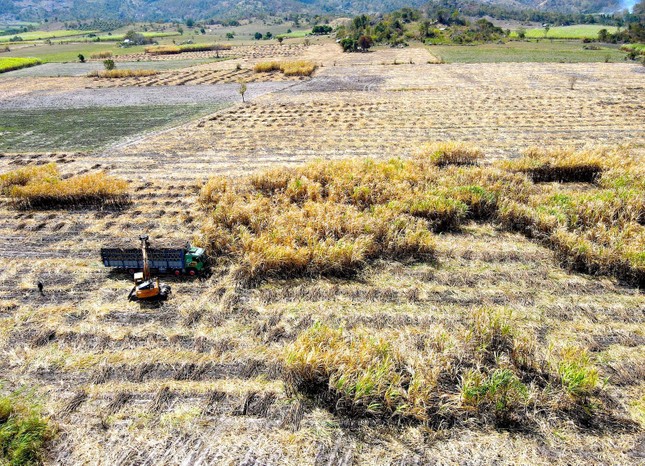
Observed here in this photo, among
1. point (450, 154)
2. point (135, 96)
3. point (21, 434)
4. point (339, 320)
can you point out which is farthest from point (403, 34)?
point (21, 434)

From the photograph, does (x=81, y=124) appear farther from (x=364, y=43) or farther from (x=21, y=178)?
(x=364, y=43)

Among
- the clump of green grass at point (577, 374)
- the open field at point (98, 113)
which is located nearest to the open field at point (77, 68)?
the open field at point (98, 113)

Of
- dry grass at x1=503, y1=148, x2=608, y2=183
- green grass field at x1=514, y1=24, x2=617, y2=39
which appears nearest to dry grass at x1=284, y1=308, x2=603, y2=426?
dry grass at x1=503, y1=148, x2=608, y2=183

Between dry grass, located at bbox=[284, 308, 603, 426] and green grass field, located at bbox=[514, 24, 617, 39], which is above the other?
green grass field, located at bbox=[514, 24, 617, 39]

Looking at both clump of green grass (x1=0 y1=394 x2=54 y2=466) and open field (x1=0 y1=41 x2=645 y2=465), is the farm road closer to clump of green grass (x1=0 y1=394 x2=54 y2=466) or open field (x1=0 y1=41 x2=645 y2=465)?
open field (x1=0 y1=41 x2=645 y2=465)

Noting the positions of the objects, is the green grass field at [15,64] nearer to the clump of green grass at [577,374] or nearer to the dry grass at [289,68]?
the dry grass at [289,68]

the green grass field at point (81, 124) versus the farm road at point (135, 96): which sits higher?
the farm road at point (135, 96)
